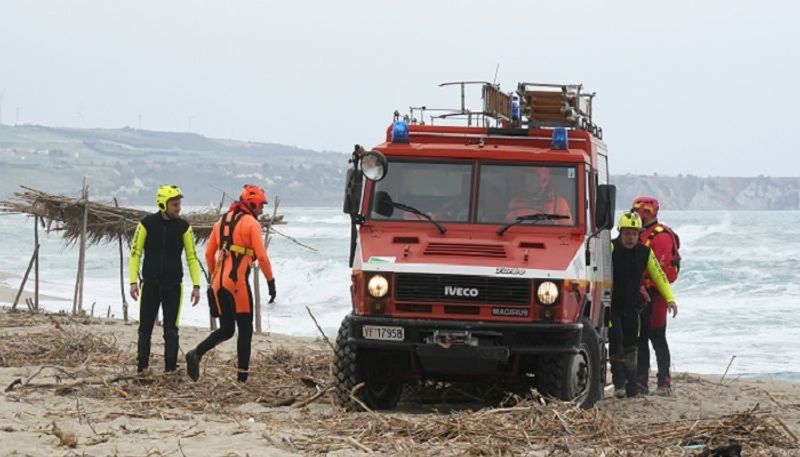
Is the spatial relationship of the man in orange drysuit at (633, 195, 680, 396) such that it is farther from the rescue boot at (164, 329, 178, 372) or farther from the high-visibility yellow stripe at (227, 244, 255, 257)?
the rescue boot at (164, 329, 178, 372)

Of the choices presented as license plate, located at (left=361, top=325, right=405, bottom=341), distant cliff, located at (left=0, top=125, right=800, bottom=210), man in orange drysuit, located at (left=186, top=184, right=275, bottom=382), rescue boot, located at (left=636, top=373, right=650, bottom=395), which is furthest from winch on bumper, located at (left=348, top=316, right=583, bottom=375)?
distant cliff, located at (left=0, top=125, right=800, bottom=210)

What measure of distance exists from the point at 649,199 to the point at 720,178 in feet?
472

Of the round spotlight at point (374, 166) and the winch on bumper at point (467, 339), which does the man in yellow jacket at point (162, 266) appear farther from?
the winch on bumper at point (467, 339)

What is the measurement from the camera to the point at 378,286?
32.9 ft

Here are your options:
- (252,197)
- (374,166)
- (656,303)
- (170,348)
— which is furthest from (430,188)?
(656,303)

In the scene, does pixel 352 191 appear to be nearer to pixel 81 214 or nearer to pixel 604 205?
pixel 604 205

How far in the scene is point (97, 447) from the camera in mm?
8375

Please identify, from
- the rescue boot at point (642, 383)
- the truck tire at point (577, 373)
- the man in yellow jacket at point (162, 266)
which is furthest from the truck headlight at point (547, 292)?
the rescue boot at point (642, 383)

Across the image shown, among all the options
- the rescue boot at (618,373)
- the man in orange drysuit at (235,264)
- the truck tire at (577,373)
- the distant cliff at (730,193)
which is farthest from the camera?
the distant cliff at (730,193)

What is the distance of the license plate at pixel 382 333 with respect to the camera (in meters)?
9.98

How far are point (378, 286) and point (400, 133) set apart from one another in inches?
57.5

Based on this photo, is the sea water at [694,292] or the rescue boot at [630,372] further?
the sea water at [694,292]

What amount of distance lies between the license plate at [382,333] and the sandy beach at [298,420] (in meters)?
0.56

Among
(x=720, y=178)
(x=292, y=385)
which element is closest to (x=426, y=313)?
(x=292, y=385)
